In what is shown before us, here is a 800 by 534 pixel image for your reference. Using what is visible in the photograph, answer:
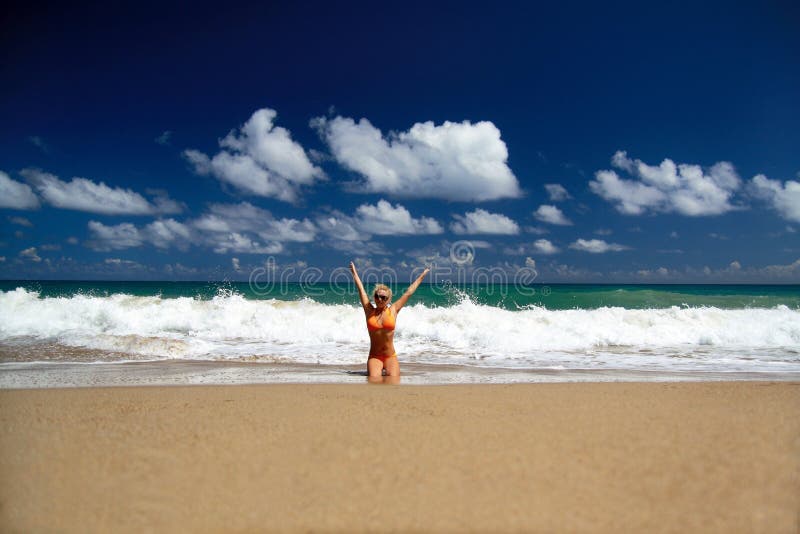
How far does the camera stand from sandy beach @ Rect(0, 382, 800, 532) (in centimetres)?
246

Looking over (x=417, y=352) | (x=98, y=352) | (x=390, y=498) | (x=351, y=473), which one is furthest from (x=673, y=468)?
(x=98, y=352)

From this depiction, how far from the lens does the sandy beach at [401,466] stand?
2.46 metres

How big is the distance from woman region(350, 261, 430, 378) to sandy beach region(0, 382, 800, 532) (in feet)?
9.51

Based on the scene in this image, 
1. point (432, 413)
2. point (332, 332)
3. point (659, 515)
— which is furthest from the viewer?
point (332, 332)

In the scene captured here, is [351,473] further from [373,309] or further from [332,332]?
[332,332]

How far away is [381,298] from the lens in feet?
24.6

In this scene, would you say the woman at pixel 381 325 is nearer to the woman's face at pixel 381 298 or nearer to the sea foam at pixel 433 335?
the woman's face at pixel 381 298

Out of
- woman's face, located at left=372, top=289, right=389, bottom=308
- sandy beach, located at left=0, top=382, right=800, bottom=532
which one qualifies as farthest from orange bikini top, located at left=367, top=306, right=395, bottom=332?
sandy beach, located at left=0, top=382, right=800, bottom=532

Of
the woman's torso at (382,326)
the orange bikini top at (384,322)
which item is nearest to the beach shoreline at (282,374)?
the woman's torso at (382,326)

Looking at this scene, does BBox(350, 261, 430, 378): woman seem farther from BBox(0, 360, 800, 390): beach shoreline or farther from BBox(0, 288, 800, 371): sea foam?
BBox(0, 288, 800, 371): sea foam

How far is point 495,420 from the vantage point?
13.1 feet

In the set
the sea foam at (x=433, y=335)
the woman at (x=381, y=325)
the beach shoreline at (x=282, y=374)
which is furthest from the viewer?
the sea foam at (x=433, y=335)

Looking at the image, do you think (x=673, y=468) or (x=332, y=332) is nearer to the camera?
(x=673, y=468)

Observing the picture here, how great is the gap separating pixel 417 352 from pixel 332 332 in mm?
3746
